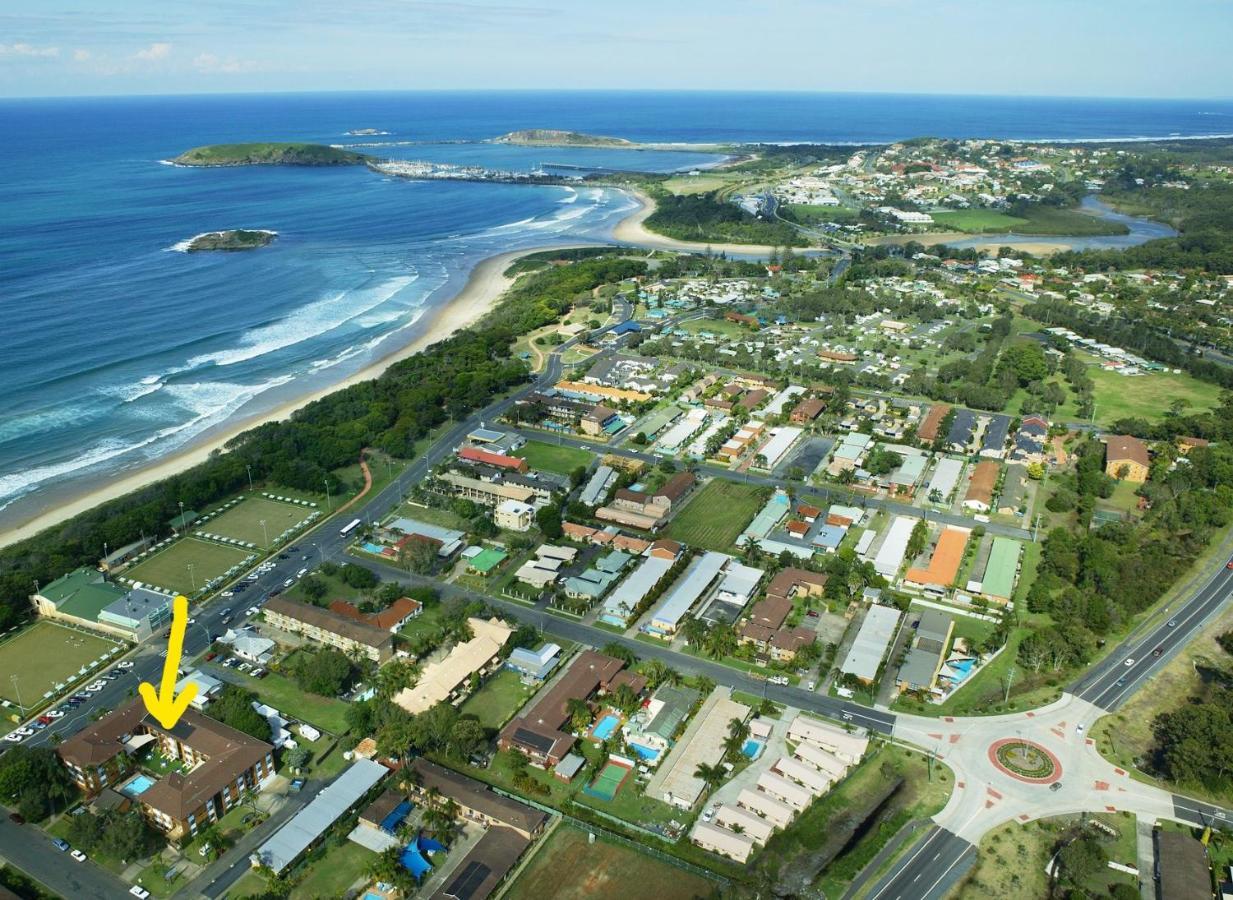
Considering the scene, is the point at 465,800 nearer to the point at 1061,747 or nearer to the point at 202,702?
the point at 202,702

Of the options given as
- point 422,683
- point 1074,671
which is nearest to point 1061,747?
point 1074,671

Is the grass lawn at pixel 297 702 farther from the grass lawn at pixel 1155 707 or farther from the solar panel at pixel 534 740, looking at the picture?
the grass lawn at pixel 1155 707

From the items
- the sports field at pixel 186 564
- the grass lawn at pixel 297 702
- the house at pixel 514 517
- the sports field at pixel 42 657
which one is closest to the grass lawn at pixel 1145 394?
the house at pixel 514 517

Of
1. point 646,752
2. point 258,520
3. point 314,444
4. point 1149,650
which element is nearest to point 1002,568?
point 1149,650

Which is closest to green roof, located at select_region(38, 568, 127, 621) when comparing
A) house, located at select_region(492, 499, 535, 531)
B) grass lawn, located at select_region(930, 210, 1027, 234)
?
house, located at select_region(492, 499, 535, 531)

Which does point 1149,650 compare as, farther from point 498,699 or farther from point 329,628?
point 329,628

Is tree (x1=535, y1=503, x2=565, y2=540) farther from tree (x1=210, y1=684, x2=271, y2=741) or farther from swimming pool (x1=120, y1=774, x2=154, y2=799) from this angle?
swimming pool (x1=120, y1=774, x2=154, y2=799)
